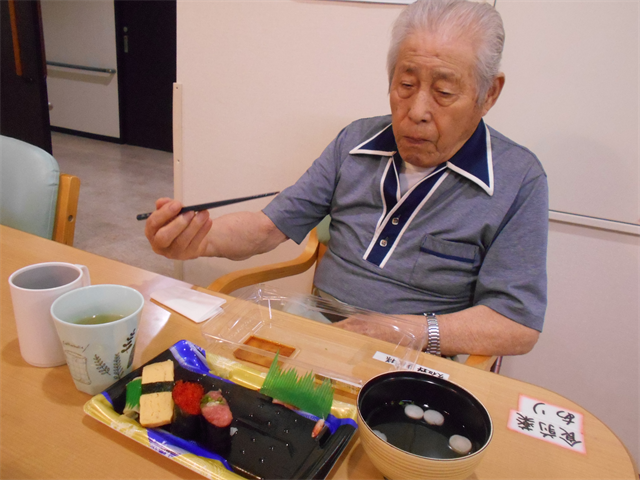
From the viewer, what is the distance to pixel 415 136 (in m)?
1.06

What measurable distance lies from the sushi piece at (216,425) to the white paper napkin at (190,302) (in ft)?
0.90

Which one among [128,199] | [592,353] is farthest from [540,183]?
[128,199]

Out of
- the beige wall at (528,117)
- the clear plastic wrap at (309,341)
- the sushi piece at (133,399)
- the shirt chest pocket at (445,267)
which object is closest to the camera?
the sushi piece at (133,399)

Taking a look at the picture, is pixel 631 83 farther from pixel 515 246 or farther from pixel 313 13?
pixel 313 13

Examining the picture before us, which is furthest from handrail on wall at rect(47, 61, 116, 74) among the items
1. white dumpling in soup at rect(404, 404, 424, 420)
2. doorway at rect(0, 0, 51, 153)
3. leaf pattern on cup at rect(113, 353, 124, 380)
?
white dumpling in soup at rect(404, 404, 424, 420)

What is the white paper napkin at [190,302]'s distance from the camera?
82 centimetres

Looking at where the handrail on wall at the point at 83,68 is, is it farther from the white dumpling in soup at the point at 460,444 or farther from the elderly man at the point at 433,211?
the white dumpling in soup at the point at 460,444

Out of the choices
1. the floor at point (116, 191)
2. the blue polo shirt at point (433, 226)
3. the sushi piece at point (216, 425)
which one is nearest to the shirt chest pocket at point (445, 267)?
the blue polo shirt at point (433, 226)

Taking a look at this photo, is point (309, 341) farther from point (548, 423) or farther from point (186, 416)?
point (548, 423)

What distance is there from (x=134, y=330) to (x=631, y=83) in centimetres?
150

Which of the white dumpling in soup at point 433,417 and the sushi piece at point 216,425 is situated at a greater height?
the white dumpling in soup at point 433,417

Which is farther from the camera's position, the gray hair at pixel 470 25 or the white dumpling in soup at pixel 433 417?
the gray hair at pixel 470 25

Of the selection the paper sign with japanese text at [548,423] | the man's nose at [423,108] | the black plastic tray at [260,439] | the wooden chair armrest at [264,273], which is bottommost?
the wooden chair armrest at [264,273]

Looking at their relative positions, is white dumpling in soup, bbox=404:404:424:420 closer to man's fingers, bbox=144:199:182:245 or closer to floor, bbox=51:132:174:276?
man's fingers, bbox=144:199:182:245
